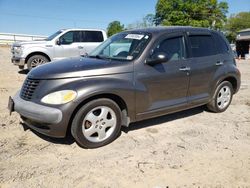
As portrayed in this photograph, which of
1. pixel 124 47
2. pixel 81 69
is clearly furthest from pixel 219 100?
pixel 81 69

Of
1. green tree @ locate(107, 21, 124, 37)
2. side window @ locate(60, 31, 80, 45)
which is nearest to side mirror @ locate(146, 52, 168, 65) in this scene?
side window @ locate(60, 31, 80, 45)

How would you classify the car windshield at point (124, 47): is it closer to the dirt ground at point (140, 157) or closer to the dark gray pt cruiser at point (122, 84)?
the dark gray pt cruiser at point (122, 84)

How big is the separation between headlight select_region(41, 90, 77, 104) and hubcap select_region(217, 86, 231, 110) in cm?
344

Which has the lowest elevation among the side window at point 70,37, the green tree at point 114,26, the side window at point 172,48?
the side window at point 172,48

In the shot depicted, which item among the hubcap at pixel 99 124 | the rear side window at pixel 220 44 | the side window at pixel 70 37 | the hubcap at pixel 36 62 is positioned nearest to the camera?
the hubcap at pixel 99 124

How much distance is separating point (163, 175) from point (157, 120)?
203 centimetres

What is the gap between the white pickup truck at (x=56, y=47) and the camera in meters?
10.7

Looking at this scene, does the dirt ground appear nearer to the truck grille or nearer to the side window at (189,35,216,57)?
the truck grille

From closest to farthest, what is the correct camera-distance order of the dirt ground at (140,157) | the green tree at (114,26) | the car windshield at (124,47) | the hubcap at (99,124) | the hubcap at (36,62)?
the dirt ground at (140,157) < the hubcap at (99,124) < the car windshield at (124,47) < the hubcap at (36,62) < the green tree at (114,26)

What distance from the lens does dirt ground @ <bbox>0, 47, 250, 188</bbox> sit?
10.8 ft

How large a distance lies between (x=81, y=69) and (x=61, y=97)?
528 mm

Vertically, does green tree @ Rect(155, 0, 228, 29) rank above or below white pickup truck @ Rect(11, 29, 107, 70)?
above

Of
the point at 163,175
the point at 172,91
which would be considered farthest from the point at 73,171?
the point at 172,91

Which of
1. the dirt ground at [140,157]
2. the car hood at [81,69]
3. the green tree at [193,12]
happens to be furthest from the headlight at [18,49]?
the green tree at [193,12]
